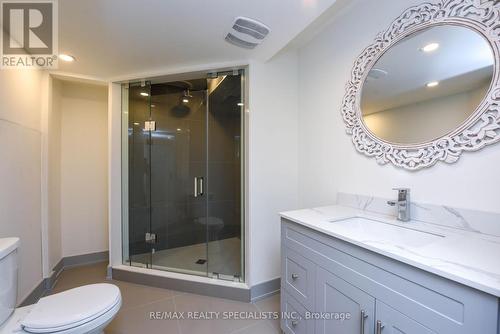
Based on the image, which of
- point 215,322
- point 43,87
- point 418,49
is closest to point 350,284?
point 215,322

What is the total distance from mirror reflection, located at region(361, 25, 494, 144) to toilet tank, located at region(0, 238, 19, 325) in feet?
7.46

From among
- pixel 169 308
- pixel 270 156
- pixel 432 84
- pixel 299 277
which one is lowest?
pixel 169 308

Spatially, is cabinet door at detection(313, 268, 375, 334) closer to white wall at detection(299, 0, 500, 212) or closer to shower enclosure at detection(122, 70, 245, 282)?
white wall at detection(299, 0, 500, 212)

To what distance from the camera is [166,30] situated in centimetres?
152

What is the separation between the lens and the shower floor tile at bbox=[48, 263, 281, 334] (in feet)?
5.38

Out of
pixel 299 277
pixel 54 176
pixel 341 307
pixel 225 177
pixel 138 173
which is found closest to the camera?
pixel 341 307

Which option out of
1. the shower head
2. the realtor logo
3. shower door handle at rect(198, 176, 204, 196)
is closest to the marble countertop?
shower door handle at rect(198, 176, 204, 196)

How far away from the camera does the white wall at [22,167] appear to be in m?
1.56

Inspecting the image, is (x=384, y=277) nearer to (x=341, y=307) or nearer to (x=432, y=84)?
(x=341, y=307)

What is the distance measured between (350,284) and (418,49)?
135 cm

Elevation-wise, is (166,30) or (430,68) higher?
Result: (166,30)

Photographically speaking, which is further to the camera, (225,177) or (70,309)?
(225,177)

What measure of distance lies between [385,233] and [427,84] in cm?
88

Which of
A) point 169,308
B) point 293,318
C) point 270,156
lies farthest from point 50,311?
point 270,156
